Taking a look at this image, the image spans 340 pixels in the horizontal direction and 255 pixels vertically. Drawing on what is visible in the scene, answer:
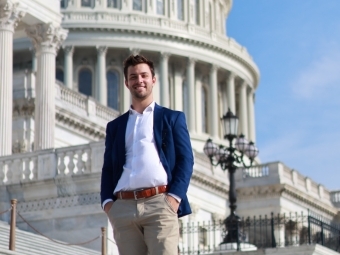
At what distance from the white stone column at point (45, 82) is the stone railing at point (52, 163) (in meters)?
4.03

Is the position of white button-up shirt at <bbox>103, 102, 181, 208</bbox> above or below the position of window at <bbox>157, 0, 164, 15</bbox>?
below

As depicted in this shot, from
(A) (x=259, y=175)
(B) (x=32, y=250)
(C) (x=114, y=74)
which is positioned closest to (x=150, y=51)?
(C) (x=114, y=74)

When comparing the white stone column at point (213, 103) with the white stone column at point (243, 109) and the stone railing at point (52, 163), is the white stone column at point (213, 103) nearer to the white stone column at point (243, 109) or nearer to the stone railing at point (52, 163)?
the white stone column at point (243, 109)

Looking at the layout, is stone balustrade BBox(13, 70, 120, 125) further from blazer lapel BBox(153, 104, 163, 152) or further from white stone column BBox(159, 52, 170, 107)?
blazer lapel BBox(153, 104, 163, 152)

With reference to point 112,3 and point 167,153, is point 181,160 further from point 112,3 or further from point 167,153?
point 112,3

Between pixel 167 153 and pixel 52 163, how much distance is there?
2098cm

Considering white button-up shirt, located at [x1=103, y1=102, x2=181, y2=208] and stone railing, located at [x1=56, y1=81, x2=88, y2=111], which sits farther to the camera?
stone railing, located at [x1=56, y1=81, x2=88, y2=111]

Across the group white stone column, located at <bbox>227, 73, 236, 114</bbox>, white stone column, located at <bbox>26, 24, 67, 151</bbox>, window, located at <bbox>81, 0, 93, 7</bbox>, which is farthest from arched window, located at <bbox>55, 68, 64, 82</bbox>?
white stone column, located at <bbox>26, 24, 67, 151</bbox>

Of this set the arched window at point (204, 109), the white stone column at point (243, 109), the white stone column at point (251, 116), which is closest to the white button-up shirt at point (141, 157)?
the arched window at point (204, 109)

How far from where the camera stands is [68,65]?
2987 inches

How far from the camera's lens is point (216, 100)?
269 feet

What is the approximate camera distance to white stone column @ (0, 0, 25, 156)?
3073cm

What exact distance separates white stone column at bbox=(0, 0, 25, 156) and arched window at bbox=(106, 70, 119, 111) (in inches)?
1778

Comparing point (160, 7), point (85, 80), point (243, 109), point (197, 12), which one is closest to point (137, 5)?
point (160, 7)
